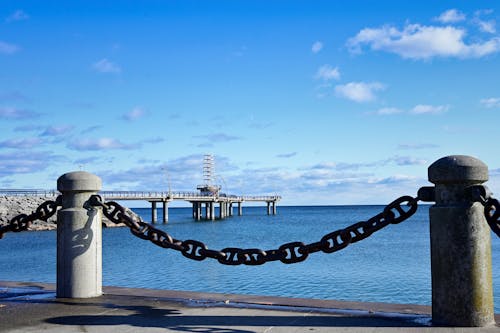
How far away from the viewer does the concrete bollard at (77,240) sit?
652cm

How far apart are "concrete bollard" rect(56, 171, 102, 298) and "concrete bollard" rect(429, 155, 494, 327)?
3.86 m

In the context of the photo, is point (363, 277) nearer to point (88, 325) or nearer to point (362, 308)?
point (362, 308)

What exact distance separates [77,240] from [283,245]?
2.51 metres

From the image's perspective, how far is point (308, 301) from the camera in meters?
6.15

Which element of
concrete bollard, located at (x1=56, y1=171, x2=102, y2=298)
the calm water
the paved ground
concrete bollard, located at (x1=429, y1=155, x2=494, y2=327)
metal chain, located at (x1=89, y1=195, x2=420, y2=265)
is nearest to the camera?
concrete bollard, located at (x1=429, y1=155, x2=494, y2=327)

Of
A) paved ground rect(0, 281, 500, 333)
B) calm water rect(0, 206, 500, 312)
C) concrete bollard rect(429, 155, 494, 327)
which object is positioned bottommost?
calm water rect(0, 206, 500, 312)

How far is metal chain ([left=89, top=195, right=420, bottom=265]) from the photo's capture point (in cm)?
538

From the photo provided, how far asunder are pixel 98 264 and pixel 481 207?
427cm

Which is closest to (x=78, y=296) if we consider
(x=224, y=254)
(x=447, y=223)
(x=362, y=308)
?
(x=224, y=254)

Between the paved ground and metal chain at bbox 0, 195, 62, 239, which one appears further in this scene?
metal chain at bbox 0, 195, 62, 239

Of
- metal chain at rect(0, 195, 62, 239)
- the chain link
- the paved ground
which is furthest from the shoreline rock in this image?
the chain link

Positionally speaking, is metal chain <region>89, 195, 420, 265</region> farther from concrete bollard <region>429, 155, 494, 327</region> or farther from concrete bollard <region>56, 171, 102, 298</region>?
concrete bollard <region>429, 155, 494, 327</region>

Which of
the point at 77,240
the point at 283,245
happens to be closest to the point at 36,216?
the point at 77,240

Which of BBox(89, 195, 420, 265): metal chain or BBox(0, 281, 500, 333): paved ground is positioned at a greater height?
BBox(89, 195, 420, 265): metal chain
